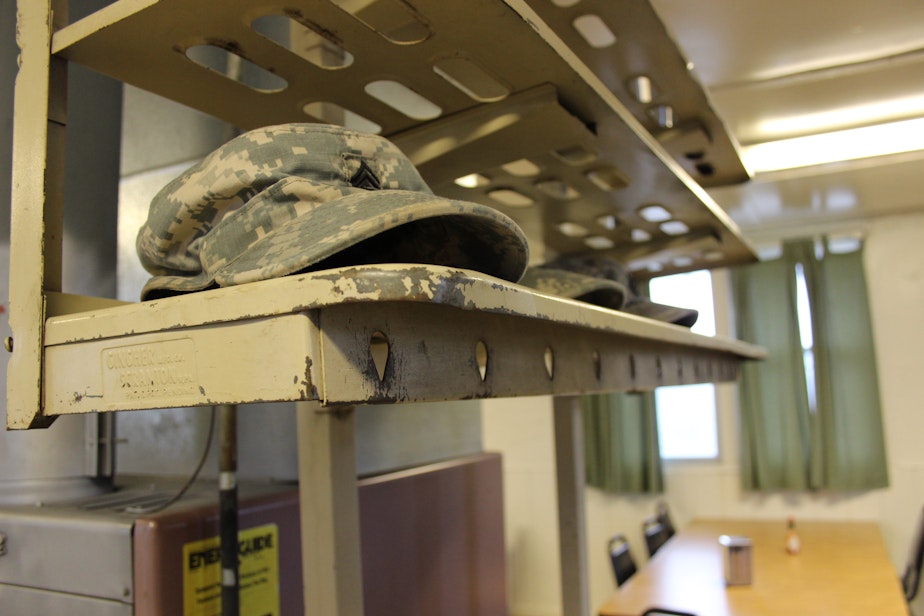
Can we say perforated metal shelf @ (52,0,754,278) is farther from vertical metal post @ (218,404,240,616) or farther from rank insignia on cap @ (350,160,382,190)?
vertical metal post @ (218,404,240,616)

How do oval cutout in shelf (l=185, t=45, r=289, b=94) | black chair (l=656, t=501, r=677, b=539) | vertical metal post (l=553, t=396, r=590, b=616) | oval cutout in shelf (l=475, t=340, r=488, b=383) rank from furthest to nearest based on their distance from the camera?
black chair (l=656, t=501, r=677, b=539)
vertical metal post (l=553, t=396, r=590, b=616)
oval cutout in shelf (l=185, t=45, r=289, b=94)
oval cutout in shelf (l=475, t=340, r=488, b=383)

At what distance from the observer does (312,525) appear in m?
0.97

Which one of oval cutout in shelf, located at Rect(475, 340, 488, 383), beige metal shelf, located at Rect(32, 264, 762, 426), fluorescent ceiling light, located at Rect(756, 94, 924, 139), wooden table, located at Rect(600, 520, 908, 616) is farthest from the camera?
fluorescent ceiling light, located at Rect(756, 94, 924, 139)

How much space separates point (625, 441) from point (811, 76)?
248 cm

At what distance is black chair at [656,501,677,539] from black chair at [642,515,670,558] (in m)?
0.07

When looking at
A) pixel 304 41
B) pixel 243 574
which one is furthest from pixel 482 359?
pixel 304 41

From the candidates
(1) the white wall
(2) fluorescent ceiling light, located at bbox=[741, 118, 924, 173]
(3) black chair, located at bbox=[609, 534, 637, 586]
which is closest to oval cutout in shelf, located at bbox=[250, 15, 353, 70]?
(2) fluorescent ceiling light, located at bbox=[741, 118, 924, 173]

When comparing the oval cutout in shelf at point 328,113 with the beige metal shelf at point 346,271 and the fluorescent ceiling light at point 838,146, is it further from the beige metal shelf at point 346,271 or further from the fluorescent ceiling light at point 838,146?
the fluorescent ceiling light at point 838,146

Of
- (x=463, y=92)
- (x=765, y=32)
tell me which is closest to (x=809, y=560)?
(x=765, y=32)

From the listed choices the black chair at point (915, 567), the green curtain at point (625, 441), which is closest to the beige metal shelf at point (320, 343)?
the black chair at point (915, 567)

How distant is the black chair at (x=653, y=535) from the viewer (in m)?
3.69

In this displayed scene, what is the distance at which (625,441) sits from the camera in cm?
456

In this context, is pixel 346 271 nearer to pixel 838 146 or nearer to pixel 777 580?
pixel 777 580

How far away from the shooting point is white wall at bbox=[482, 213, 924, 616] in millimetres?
4172
